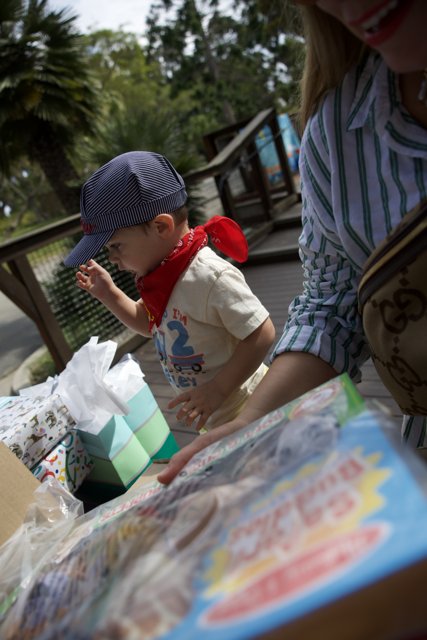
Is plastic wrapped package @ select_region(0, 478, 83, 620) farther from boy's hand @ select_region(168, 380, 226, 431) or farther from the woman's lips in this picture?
the woman's lips

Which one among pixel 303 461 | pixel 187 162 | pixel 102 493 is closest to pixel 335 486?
pixel 303 461

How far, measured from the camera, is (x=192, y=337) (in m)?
1.47

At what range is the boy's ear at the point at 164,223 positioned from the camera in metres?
1.40

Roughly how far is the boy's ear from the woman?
565mm

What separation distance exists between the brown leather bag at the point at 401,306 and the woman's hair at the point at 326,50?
1.08 feet

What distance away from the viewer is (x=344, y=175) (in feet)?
2.60

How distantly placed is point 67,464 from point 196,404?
1.78 ft

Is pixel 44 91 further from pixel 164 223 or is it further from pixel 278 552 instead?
pixel 278 552

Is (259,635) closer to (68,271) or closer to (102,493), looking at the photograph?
(102,493)

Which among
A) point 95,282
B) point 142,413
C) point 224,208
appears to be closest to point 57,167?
point 224,208

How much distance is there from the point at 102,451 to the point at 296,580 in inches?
53.5

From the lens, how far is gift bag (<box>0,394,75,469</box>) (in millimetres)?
A: 1341

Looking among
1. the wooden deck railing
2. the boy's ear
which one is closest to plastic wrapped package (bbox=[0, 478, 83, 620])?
the boy's ear

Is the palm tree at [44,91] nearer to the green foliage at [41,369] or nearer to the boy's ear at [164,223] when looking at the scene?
the green foliage at [41,369]
